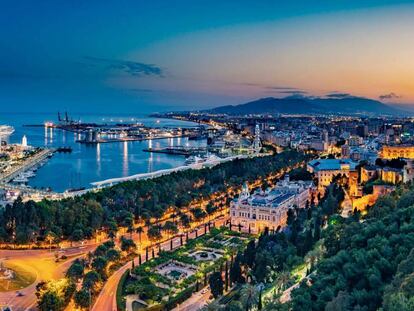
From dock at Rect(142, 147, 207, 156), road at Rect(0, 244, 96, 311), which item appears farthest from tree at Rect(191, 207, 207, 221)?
dock at Rect(142, 147, 207, 156)

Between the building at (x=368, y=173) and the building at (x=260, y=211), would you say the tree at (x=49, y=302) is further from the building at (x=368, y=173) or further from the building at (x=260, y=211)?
the building at (x=368, y=173)

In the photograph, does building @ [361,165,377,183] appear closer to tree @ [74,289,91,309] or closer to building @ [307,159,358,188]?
building @ [307,159,358,188]

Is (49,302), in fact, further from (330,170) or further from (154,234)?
(330,170)

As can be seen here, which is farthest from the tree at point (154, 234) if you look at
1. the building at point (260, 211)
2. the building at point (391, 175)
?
the building at point (391, 175)

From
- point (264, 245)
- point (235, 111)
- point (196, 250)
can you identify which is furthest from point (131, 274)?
point (235, 111)

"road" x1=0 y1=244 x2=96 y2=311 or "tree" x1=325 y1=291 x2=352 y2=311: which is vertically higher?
"tree" x1=325 y1=291 x2=352 y2=311

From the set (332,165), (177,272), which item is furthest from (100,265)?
(332,165)

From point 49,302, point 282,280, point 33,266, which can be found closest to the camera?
point 49,302
